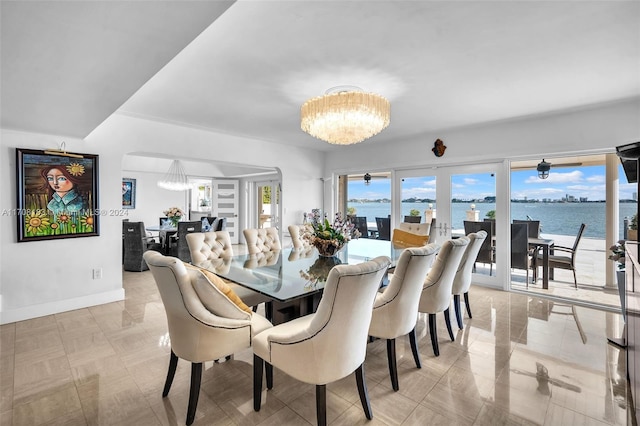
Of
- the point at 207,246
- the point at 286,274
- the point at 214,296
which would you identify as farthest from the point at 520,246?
the point at 214,296

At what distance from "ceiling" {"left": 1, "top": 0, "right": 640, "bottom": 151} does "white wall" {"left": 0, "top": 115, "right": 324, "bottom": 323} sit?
457 millimetres

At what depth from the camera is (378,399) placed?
76.4 inches

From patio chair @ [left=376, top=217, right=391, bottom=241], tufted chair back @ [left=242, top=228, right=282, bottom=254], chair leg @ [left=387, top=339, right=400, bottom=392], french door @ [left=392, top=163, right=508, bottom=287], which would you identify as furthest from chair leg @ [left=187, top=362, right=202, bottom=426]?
patio chair @ [left=376, top=217, right=391, bottom=241]

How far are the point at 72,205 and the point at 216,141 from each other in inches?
82.1

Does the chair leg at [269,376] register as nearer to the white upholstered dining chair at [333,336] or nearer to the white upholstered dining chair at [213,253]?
the white upholstered dining chair at [333,336]

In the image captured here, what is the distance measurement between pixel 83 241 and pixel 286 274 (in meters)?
2.90

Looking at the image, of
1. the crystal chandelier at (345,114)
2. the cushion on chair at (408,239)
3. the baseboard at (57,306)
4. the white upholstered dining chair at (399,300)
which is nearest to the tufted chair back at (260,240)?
the crystal chandelier at (345,114)

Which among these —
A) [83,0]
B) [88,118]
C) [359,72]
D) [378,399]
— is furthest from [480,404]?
[88,118]

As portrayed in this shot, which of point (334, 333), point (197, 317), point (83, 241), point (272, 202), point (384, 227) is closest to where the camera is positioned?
point (334, 333)

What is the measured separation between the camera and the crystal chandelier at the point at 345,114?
2545 mm

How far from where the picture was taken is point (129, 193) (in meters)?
7.84

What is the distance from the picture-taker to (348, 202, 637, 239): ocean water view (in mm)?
4457

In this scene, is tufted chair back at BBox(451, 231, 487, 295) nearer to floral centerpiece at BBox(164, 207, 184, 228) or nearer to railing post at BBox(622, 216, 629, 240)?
railing post at BBox(622, 216, 629, 240)

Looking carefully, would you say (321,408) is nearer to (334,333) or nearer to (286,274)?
(334,333)
